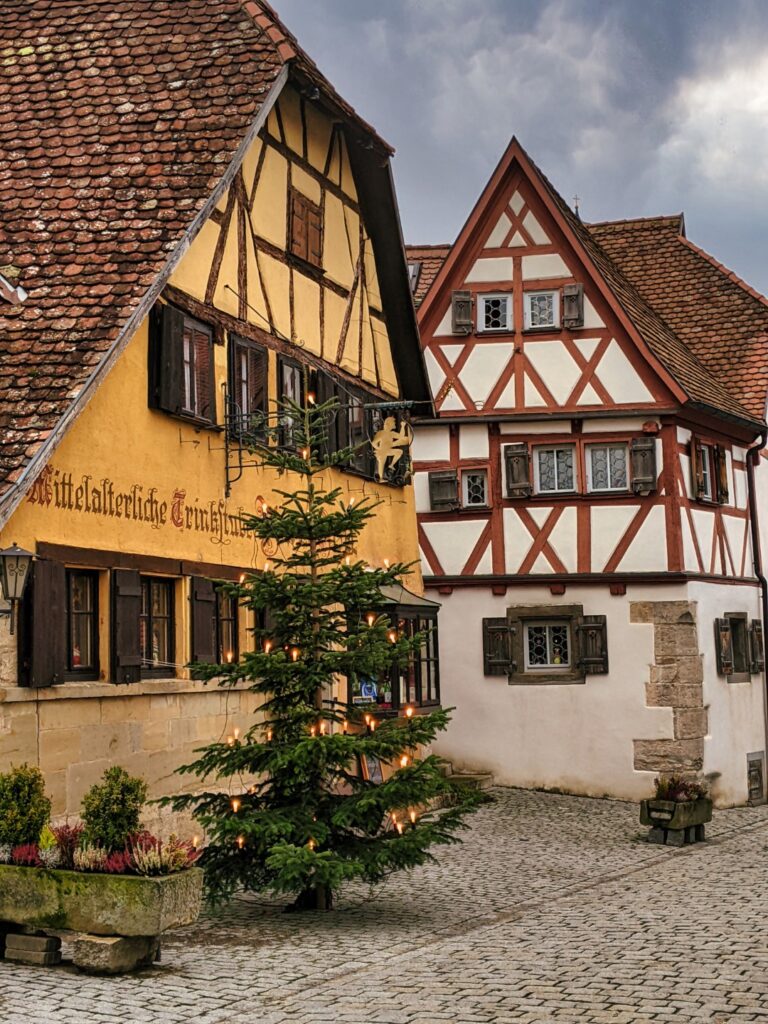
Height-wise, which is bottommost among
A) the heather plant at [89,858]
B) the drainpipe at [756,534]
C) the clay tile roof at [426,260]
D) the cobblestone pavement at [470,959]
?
the cobblestone pavement at [470,959]

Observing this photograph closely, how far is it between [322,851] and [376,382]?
890 centimetres

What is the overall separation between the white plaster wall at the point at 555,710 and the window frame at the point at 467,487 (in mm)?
1280

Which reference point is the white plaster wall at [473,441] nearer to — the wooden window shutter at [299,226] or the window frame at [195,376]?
the wooden window shutter at [299,226]

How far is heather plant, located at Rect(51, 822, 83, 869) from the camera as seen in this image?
8.89 meters

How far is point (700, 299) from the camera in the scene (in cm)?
2652

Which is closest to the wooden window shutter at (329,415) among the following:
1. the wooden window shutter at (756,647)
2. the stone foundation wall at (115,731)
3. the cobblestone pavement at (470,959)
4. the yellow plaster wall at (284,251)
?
the yellow plaster wall at (284,251)

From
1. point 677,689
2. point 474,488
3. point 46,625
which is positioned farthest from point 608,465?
point 46,625

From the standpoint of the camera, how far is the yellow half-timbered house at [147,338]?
1130 cm

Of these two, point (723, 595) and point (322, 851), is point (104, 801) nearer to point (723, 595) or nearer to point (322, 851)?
point (322, 851)

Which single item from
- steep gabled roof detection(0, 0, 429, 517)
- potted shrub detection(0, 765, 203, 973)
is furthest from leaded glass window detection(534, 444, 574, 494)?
potted shrub detection(0, 765, 203, 973)

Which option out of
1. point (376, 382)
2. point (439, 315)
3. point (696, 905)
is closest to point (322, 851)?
point (696, 905)

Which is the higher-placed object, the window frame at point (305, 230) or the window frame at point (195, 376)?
the window frame at point (305, 230)

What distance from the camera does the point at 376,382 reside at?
18.8 metres

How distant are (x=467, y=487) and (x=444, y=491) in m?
0.36
